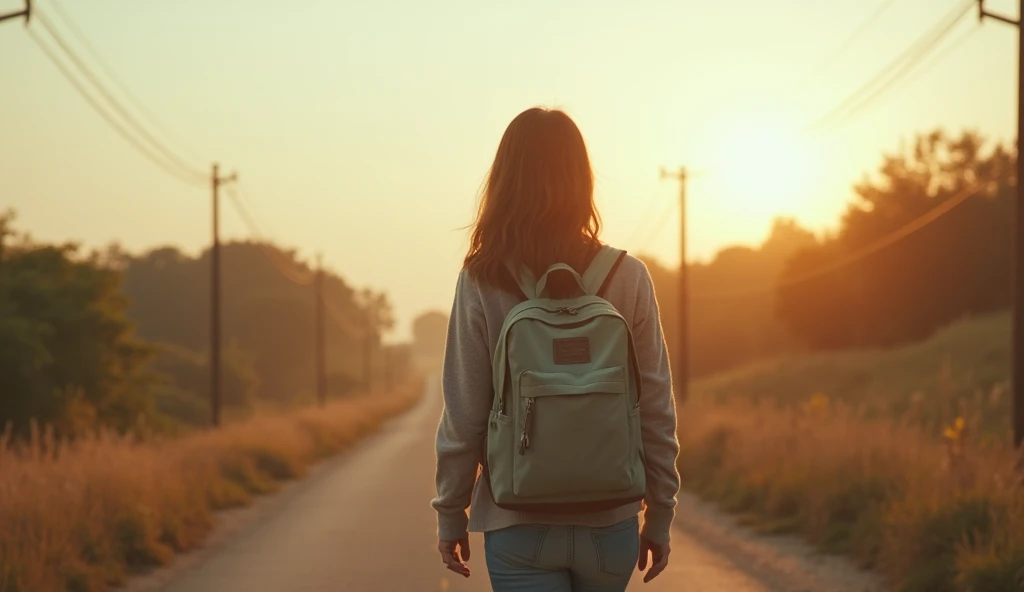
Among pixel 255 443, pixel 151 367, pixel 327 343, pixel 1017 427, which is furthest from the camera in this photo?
pixel 327 343

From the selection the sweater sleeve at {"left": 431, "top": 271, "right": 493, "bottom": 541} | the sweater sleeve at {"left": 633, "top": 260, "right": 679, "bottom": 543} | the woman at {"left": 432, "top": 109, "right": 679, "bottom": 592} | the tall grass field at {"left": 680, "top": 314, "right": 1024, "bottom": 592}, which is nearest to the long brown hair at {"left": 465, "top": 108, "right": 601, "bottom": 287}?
the woman at {"left": 432, "top": 109, "right": 679, "bottom": 592}

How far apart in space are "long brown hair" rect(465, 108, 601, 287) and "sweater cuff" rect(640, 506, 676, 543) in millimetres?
661

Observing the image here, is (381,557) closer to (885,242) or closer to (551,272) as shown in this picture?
(551,272)

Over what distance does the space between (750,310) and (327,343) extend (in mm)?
50565

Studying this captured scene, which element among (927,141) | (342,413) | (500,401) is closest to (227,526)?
(500,401)

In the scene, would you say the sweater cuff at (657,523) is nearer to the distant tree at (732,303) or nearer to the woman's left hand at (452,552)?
the woman's left hand at (452,552)

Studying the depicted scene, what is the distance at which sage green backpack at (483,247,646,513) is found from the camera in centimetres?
293

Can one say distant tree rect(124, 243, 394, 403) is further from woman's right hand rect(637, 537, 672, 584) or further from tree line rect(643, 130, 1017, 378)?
woman's right hand rect(637, 537, 672, 584)

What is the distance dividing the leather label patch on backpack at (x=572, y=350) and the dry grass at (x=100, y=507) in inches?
226

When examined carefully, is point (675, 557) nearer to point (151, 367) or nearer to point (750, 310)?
point (151, 367)

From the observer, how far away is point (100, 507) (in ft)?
34.2

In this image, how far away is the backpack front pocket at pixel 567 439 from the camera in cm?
292

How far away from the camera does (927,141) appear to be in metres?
68.1

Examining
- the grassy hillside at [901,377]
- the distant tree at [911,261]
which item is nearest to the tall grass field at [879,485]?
the grassy hillside at [901,377]
